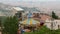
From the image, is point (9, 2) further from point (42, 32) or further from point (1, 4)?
point (42, 32)

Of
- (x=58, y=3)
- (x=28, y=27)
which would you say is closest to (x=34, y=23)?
(x=28, y=27)

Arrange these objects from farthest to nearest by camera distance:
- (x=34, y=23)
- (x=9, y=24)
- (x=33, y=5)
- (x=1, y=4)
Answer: (x=33, y=5), (x=1, y=4), (x=34, y=23), (x=9, y=24)

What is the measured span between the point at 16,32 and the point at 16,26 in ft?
0.66

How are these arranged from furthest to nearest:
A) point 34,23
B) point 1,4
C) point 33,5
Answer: point 33,5 → point 1,4 → point 34,23

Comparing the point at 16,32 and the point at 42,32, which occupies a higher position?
the point at 42,32

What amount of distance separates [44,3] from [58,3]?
97 cm

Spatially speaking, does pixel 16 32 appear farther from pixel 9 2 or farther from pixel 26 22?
pixel 9 2

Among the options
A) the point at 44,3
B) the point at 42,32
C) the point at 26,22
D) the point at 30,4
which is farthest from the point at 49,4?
the point at 42,32

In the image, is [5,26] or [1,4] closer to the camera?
[5,26]

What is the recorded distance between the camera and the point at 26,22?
6.15 meters

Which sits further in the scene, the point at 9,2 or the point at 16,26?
the point at 9,2

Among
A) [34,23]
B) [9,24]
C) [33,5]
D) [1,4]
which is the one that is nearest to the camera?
[9,24]

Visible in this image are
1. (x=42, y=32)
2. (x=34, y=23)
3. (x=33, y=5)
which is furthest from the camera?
(x=33, y=5)

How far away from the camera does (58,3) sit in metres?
13.8
